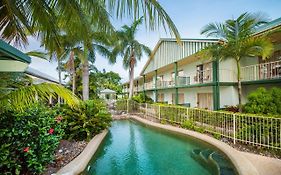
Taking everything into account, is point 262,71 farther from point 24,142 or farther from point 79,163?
point 24,142

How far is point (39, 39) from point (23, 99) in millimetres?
3192

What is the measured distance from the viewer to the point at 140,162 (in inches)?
285

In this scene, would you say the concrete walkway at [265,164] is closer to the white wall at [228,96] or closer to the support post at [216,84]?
the support post at [216,84]

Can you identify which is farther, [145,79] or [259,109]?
[145,79]

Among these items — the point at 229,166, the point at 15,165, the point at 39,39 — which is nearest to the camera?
the point at 15,165

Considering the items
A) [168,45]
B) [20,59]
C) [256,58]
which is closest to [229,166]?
[20,59]

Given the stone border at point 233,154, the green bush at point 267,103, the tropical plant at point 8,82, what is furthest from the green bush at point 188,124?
the tropical plant at point 8,82

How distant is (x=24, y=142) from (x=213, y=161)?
5858 millimetres

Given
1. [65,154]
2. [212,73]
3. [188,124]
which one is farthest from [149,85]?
[65,154]

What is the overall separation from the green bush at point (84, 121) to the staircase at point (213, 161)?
5.27 m

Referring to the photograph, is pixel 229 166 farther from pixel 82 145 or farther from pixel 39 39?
pixel 39 39

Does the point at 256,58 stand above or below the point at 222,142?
above

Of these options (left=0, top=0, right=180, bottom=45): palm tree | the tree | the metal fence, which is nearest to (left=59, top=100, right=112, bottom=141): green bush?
the metal fence

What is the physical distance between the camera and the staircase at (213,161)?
5.96 meters
